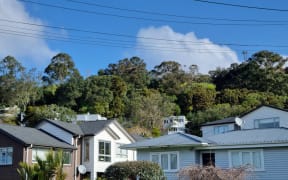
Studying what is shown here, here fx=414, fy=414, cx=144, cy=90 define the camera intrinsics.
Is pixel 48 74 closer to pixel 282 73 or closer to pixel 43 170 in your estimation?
pixel 282 73

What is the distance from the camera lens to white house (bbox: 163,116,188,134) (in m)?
59.7

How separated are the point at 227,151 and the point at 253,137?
172 cm

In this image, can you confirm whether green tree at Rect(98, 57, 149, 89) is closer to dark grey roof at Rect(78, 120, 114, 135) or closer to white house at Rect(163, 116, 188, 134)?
white house at Rect(163, 116, 188, 134)

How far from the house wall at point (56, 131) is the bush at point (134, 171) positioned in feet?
55.4

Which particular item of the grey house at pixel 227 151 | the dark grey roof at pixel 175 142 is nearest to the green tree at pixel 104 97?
the dark grey roof at pixel 175 142

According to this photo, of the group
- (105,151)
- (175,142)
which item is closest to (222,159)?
(175,142)

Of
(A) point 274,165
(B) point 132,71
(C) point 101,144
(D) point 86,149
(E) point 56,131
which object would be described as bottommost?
(A) point 274,165

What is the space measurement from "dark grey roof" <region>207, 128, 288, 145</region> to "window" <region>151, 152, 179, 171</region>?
8.68 feet

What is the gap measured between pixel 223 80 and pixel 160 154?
57813 millimetres

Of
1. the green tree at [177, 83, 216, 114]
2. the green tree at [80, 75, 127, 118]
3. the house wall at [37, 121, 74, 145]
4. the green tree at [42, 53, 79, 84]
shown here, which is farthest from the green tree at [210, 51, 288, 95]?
the house wall at [37, 121, 74, 145]

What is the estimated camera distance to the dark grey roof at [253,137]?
72.6 feet

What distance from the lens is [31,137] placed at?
35562 mm

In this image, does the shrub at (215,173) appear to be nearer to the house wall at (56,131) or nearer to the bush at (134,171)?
the bush at (134,171)

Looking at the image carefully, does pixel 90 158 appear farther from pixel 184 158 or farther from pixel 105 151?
pixel 184 158
